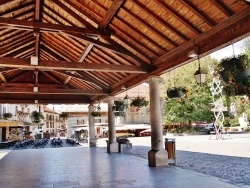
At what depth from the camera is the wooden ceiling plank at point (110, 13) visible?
20.8ft

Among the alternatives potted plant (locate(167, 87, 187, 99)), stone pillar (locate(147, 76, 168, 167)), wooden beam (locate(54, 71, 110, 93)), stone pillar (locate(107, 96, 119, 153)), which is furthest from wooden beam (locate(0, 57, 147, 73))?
stone pillar (locate(107, 96, 119, 153))

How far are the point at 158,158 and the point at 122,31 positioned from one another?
13.6 ft

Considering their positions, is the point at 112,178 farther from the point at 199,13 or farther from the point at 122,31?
the point at 199,13

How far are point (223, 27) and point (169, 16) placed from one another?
1290 millimetres

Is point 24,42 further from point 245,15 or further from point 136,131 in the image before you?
point 136,131

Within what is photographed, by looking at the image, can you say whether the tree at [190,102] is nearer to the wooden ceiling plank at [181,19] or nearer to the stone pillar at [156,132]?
the stone pillar at [156,132]

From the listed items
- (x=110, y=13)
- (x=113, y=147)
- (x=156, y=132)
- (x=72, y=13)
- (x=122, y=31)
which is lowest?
(x=113, y=147)

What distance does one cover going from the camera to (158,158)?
28.6 feet

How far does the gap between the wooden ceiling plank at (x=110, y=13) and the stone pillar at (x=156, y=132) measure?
2490 millimetres

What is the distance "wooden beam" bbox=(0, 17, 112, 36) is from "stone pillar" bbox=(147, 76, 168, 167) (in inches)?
94.1

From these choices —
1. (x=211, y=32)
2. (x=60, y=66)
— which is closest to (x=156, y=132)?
(x=60, y=66)

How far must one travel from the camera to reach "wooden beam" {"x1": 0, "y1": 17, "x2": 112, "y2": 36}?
6934mm

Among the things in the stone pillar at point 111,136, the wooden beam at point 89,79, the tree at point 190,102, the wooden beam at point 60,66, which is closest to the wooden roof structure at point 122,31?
the wooden beam at point 60,66

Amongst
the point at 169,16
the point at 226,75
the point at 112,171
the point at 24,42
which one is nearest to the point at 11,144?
the point at 24,42
